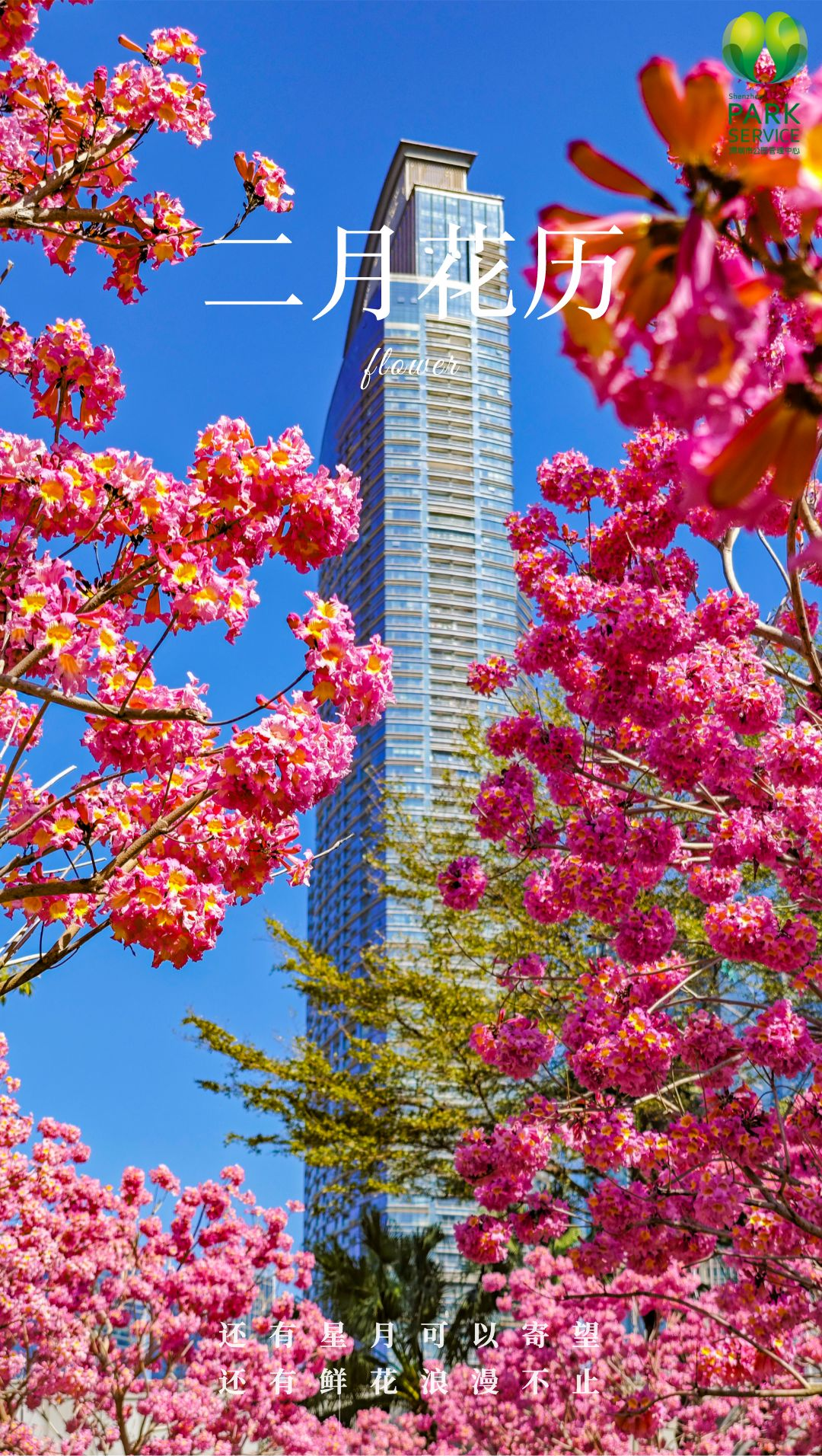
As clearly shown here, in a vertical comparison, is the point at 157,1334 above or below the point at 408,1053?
below

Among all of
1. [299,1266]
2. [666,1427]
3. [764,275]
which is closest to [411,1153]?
[299,1266]

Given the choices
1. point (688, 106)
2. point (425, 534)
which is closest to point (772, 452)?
point (688, 106)

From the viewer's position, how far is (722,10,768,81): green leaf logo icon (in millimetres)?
5789

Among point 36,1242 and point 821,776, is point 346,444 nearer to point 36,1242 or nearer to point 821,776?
point 36,1242

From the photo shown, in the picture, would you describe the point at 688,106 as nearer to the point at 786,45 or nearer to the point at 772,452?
the point at 772,452

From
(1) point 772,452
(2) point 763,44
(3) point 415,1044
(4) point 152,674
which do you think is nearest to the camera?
(1) point 772,452

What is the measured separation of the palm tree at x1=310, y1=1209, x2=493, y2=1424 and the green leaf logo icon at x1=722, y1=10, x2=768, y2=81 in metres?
9.64

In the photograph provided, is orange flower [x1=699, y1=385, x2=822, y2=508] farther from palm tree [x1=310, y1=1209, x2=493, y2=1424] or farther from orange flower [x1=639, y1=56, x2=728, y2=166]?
palm tree [x1=310, y1=1209, x2=493, y2=1424]

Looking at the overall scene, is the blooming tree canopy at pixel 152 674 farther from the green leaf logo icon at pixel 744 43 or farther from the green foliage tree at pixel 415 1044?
the green foliage tree at pixel 415 1044

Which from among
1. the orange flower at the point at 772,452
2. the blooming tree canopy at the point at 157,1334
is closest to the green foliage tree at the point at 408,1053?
the blooming tree canopy at the point at 157,1334

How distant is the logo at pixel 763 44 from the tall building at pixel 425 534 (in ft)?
42.6

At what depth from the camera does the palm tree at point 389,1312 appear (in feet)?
34.8

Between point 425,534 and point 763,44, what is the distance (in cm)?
1520

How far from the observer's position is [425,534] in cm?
2092
